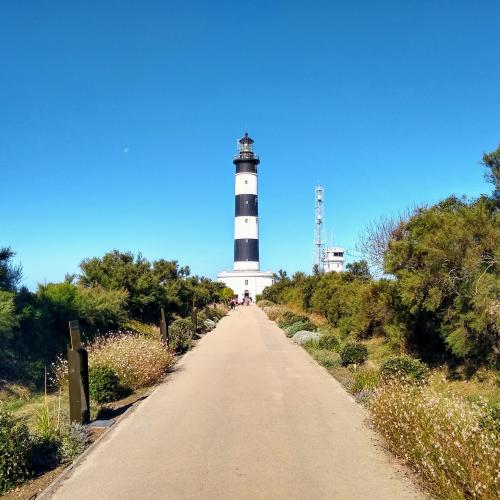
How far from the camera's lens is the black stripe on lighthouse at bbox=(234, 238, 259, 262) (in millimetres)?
68500

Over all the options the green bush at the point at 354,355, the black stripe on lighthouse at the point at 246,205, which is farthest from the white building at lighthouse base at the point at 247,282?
the green bush at the point at 354,355

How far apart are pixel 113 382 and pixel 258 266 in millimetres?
61741

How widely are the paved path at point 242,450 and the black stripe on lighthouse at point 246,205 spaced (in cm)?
5547

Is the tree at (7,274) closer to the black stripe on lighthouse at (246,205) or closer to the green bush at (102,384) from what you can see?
the green bush at (102,384)

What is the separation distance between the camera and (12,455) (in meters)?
5.83

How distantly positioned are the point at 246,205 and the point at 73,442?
60.7 m

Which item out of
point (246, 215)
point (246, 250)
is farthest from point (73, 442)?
point (246, 250)

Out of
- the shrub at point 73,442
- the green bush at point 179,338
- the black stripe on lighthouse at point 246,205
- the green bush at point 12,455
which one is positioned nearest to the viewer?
the green bush at point 12,455

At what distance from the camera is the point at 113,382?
10.4 meters

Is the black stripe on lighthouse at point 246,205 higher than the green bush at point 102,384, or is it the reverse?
the black stripe on lighthouse at point 246,205

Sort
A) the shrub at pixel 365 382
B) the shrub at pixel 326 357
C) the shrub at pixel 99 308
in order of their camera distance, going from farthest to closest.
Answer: the shrub at pixel 99 308 → the shrub at pixel 326 357 → the shrub at pixel 365 382

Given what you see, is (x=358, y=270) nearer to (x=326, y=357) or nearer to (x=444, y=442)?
(x=326, y=357)

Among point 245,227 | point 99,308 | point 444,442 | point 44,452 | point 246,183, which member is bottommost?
point 44,452

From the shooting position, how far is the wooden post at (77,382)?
7.90 metres
